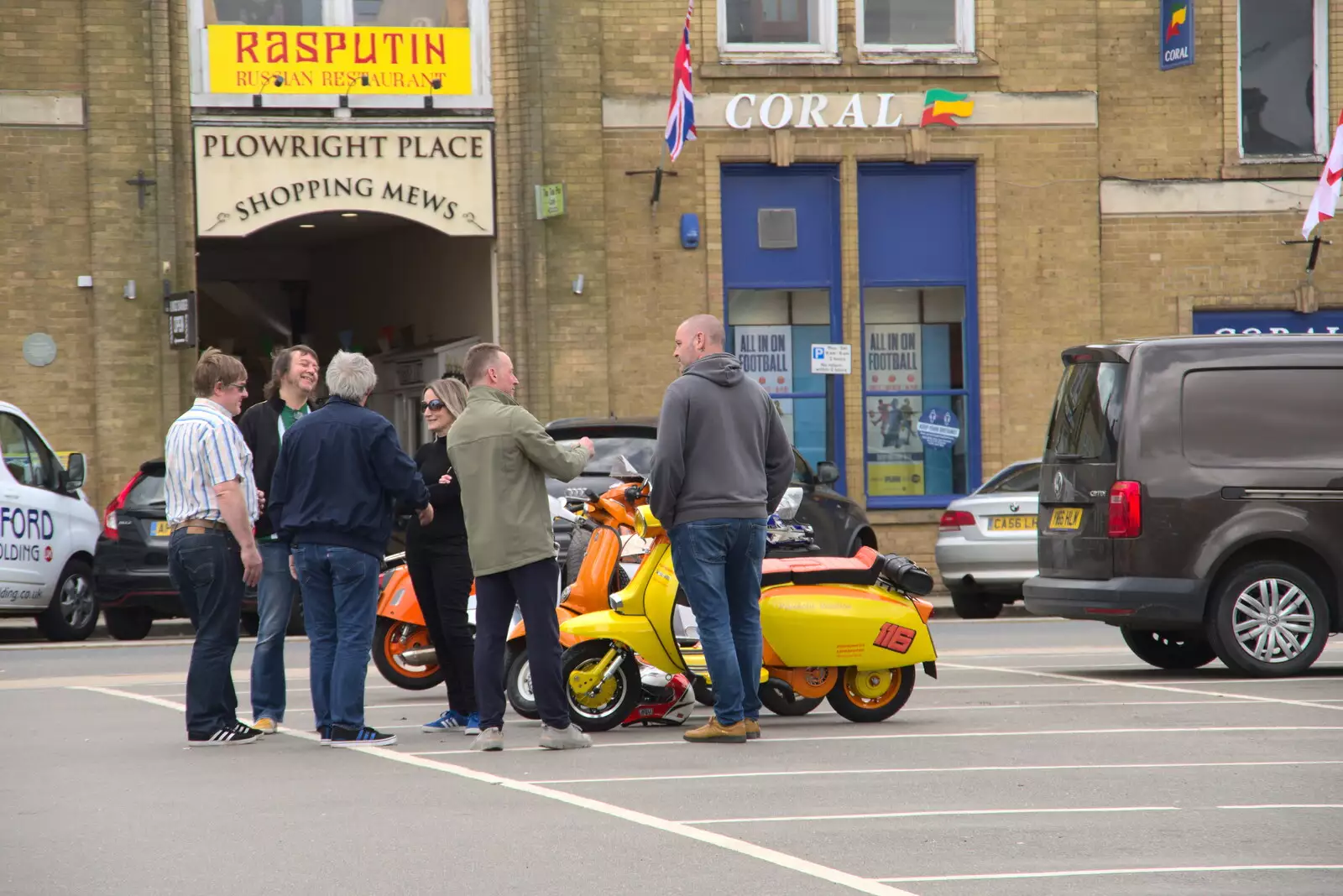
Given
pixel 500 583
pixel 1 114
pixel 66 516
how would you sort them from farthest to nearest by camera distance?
pixel 1 114 < pixel 66 516 < pixel 500 583

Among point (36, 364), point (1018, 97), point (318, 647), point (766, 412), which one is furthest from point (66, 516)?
point (1018, 97)

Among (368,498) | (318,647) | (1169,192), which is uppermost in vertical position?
(1169,192)

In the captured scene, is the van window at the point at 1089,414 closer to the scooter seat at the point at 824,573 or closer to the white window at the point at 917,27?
the scooter seat at the point at 824,573

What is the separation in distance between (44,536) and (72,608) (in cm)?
87

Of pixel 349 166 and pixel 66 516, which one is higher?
pixel 349 166

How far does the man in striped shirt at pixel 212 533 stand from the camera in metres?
9.32

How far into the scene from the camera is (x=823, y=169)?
22062mm

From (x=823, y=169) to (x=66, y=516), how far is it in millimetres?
9293

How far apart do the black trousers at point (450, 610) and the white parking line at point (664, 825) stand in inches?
29.7

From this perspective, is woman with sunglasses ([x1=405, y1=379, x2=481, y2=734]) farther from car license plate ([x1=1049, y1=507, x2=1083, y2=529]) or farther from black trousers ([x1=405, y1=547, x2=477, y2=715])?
car license plate ([x1=1049, y1=507, x2=1083, y2=529])

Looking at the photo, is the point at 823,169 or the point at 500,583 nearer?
the point at 500,583

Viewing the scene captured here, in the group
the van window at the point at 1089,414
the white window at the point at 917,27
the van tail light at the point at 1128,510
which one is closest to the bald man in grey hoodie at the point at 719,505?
the van tail light at the point at 1128,510

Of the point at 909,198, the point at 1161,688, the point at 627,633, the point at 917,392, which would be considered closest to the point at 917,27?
the point at 909,198

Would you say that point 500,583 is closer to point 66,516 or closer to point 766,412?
point 766,412
